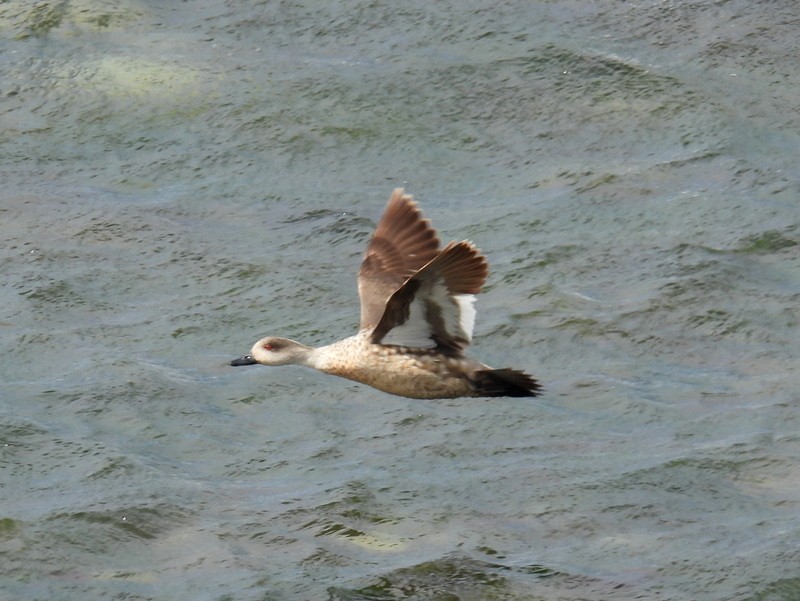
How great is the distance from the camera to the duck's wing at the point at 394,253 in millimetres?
11172

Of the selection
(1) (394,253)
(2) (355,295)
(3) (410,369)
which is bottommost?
(2) (355,295)

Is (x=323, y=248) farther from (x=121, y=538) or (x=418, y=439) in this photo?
(x=121, y=538)

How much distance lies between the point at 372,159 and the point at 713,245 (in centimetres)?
323

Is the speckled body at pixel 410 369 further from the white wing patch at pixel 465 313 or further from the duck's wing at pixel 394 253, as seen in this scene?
the duck's wing at pixel 394 253

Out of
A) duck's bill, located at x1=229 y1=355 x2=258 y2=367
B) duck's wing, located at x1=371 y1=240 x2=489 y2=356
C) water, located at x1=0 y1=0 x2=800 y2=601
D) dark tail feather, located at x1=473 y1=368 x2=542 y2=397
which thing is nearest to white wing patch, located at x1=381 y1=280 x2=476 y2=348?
duck's wing, located at x1=371 y1=240 x2=489 y2=356

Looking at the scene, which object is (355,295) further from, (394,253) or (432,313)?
(432,313)

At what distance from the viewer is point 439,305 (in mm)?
10594

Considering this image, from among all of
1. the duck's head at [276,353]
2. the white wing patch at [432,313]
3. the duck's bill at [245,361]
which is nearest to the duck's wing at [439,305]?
the white wing patch at [432,313]

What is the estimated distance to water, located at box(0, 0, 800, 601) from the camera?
1270 centimetres

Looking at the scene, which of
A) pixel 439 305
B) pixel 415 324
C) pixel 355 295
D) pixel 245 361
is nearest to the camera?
pixel 439 305

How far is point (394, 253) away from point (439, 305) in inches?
31.9

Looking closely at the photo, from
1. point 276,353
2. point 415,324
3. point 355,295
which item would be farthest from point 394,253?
point 355,295

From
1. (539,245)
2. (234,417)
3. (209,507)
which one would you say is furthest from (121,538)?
(539,245)

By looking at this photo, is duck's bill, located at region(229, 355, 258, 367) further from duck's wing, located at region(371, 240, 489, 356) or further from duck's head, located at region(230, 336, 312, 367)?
duck's wing, located at region(371, 240, 489, 356)
